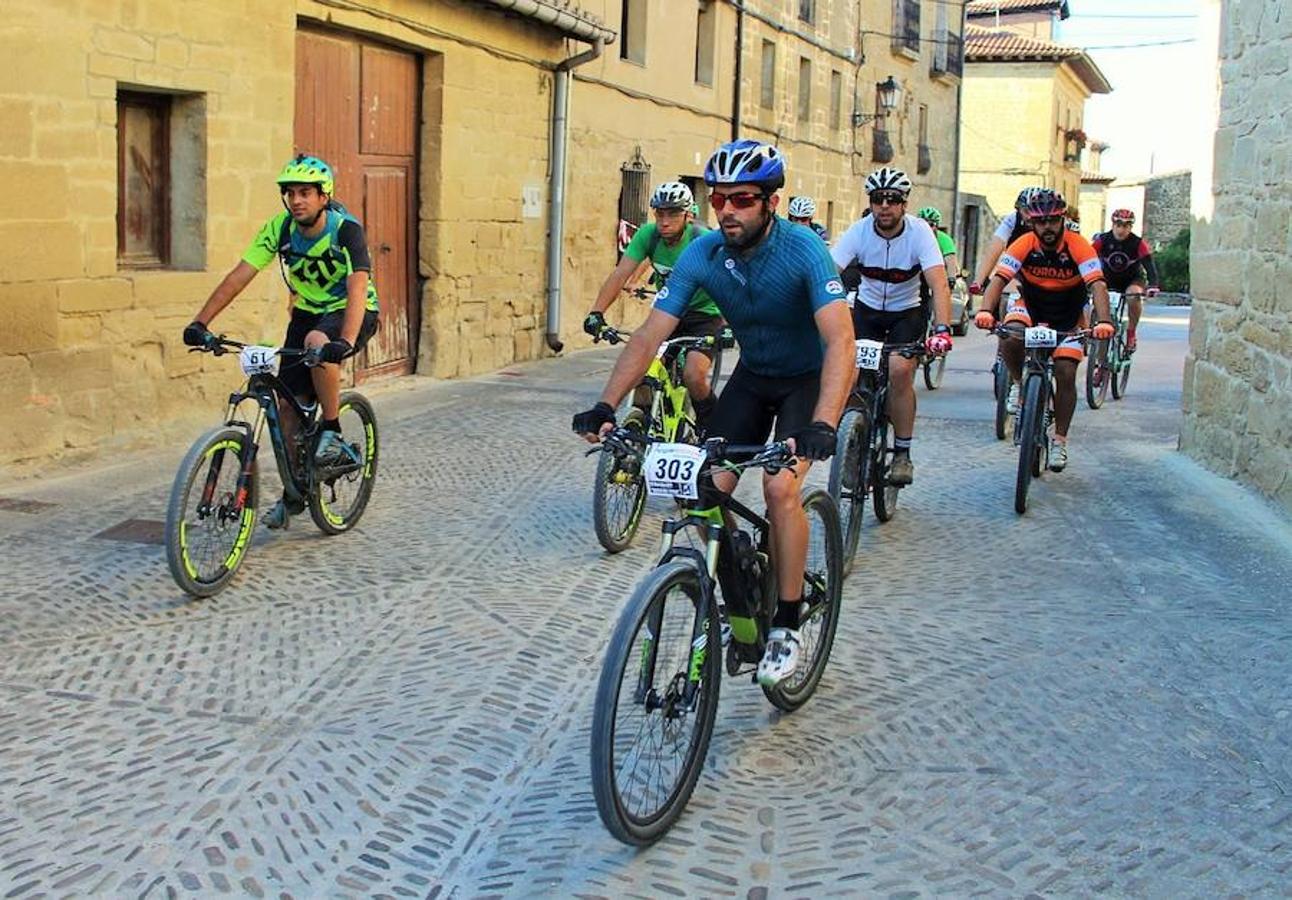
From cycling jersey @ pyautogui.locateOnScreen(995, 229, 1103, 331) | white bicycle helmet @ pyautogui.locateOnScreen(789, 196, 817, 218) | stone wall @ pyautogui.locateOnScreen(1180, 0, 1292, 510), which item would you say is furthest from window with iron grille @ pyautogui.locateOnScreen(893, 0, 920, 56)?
cycling jersey @ pyautogui.locateOnScreen(995, 229, 1103, 331)

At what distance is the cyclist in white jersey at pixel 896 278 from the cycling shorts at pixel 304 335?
2407 millimetres

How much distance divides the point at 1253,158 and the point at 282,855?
7724 millimetres

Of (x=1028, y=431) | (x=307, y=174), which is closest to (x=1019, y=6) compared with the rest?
(x=1028, y=431)

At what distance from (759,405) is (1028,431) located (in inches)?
148

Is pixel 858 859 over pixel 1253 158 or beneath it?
beneath

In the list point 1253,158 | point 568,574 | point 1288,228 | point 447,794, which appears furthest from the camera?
point 1253,158

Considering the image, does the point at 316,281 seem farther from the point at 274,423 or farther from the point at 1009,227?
the point at 1009,227

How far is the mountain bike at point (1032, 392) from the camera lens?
26.3ft

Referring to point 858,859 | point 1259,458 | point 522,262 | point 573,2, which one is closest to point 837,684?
point 858,859

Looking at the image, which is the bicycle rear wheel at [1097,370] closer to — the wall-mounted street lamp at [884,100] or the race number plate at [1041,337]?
the race number plate at [1041,337]

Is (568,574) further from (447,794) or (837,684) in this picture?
(447,794)

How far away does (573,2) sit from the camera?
16.5 m

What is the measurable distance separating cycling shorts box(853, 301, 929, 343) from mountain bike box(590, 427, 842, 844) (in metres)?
3.57

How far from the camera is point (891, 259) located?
7633 mm
